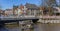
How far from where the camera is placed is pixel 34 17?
164cm

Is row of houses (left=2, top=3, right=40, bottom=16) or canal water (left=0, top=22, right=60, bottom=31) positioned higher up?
row of houses (left=2, top=3, right=40, bottom=16)

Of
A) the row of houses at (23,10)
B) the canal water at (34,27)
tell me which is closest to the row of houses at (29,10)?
the row of houses at (23,10)

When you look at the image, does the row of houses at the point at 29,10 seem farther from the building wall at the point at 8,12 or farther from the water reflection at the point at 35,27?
the water reflection at the point at 35,27

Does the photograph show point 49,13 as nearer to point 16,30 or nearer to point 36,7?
point 36,7

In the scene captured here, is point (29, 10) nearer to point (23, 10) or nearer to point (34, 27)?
point (23, 10)

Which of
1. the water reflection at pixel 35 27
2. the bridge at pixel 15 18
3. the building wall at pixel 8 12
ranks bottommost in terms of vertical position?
the water reflection at pixel 35 27

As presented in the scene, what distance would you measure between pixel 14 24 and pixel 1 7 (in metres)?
0.23

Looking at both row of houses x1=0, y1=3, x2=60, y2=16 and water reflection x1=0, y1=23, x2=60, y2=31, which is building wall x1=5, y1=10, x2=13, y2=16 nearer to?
row of houses x1=0, y1=3, x2=60, y2=16

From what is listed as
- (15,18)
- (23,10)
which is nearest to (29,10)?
(23,10)

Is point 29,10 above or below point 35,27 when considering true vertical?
above

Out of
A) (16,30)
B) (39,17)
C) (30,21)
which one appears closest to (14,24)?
→ (16,30)

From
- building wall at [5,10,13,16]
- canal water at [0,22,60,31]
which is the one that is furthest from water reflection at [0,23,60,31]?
building wall at [5,10,13,16]

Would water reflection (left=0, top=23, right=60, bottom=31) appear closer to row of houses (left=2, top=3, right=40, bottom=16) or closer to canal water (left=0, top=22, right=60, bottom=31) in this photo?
canal water (left=0, top=22, right=60, bottom=31)

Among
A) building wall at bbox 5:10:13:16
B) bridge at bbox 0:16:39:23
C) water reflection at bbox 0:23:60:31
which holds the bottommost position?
water reflection at bbox 0:23:60:31
